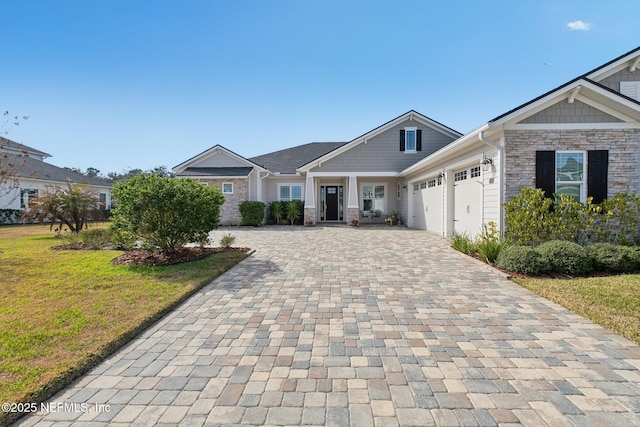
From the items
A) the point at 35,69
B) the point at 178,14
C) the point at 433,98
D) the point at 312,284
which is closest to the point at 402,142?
the point at 433,98

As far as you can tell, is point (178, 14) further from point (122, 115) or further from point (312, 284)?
point (312, 284)

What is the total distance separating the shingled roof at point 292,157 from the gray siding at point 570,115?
13.1 m

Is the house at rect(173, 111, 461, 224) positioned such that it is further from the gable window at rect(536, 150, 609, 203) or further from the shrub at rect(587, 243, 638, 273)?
the shrub at rect(587, 243, 638, 273)

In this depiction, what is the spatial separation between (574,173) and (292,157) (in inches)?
682

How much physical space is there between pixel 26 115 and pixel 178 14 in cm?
586

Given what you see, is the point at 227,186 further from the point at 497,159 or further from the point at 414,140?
the point at 497,159

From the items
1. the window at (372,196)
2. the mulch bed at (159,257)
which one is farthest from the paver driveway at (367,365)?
the window at (372,196)

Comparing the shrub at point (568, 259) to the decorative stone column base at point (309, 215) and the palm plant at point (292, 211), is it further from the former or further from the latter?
the palm plant at point (292, 211)

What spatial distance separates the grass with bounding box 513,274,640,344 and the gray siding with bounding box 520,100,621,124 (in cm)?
428

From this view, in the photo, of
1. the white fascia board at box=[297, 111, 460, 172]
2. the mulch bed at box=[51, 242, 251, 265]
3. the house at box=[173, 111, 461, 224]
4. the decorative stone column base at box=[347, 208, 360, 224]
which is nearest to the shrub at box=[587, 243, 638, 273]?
the mulch bed at box=[51, 242, 251, 265]

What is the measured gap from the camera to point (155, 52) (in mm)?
10594

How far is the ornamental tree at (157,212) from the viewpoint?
710cm

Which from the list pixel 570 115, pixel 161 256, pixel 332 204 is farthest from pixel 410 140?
pixel 161 256

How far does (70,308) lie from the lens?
4219 mm
